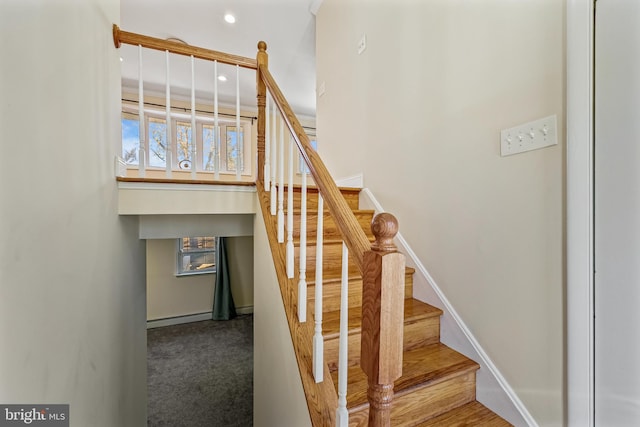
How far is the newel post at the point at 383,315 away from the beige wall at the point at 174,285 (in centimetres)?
458

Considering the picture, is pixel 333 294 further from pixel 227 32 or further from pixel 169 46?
pixel 227 32

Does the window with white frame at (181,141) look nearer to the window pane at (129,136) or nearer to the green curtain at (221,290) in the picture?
the window pane at (129,136)

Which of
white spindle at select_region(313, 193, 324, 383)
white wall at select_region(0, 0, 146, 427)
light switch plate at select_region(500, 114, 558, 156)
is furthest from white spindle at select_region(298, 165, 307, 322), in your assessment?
light switch plate at select_region(500, 114, 558, 156)

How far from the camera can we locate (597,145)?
932 millimetres

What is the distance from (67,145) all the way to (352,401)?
1.36 meters

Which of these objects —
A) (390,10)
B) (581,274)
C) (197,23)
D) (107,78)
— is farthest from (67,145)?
(197,23)

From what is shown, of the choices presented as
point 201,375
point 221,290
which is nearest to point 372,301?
point 201,375

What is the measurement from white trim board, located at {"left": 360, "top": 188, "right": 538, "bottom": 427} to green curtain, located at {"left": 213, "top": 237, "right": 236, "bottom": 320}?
3.72m

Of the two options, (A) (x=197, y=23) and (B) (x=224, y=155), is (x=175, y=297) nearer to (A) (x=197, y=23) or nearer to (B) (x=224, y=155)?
(B) (x=224, y=155)

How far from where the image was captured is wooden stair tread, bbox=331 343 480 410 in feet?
3.59

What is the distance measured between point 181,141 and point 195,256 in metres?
1.98

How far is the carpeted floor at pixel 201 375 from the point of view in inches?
102

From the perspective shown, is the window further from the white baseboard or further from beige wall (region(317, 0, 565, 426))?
beige wall (region(317, 0, 565, 426))

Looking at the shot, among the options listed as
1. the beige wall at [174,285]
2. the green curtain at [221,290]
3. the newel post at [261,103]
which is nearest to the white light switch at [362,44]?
the newel post at [261,103]
